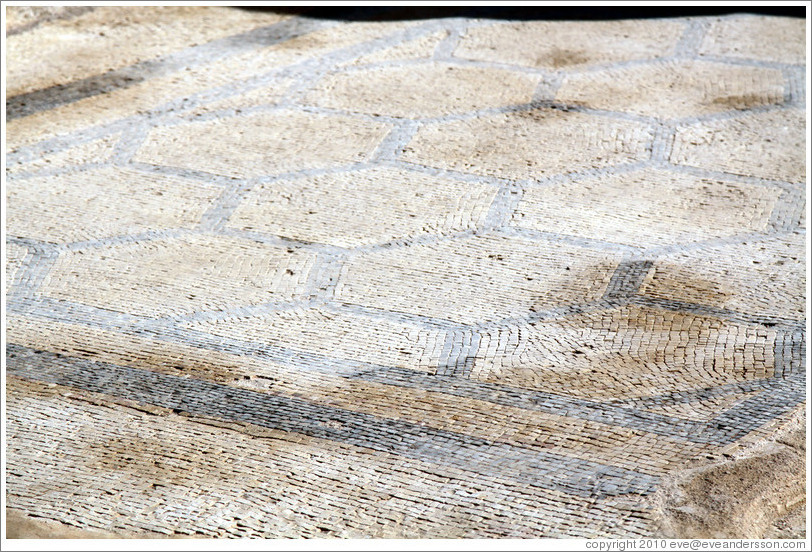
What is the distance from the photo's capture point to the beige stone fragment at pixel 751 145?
4.00 m

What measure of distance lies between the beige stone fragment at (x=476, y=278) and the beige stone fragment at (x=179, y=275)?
9.8 inches

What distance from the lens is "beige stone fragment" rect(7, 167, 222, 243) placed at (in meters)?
3.57

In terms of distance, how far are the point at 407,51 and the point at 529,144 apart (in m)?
1.45

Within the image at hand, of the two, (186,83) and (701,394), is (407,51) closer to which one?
(186,83)

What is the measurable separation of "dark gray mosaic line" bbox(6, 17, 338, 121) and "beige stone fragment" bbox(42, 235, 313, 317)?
1.66 meters

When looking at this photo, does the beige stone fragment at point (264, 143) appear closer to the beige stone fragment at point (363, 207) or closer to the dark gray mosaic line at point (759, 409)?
the beige stone fragment at point (363, 207)

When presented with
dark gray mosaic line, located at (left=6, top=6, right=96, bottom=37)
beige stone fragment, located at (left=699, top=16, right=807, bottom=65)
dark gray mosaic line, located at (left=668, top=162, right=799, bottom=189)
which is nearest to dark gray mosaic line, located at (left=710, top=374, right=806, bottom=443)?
dark gray mosaic line, located at (left=668, top=162, right=799, bottom=189)

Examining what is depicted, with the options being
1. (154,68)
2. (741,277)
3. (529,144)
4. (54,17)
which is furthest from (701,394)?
(54,17)

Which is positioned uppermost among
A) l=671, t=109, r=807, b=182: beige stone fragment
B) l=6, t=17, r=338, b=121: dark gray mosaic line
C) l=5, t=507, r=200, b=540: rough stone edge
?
l=5, t=507, r=200, b=540: rough stone edge

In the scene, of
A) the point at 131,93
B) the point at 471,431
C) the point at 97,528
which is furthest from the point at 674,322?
the point at 131,93

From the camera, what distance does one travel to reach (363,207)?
373 centimetres

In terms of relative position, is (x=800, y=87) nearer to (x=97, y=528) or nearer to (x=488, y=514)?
(x=488, y=514)

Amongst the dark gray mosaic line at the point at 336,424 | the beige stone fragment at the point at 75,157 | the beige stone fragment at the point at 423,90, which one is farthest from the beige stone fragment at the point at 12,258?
the beige stone fragment at the point at 423,90

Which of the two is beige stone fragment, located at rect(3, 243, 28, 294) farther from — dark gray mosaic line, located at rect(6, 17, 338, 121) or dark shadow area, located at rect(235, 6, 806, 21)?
dark shadow area, located at rect(235, 6, 806, 21)
